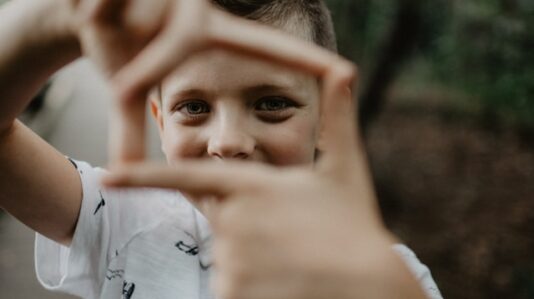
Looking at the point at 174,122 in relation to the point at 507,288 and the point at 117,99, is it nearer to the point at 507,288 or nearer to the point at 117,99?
the point at 117,99

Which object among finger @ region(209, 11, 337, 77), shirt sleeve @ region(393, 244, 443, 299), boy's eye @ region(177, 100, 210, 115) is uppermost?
finger @ region(209, 11, 337, 77)

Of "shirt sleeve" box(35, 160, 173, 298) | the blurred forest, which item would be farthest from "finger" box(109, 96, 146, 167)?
the blurred forest

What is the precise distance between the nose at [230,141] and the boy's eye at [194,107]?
0.05m

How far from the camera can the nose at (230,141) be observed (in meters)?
1.07

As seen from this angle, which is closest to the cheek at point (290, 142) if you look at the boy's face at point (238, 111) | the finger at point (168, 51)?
the boy's face at point (238, 111)

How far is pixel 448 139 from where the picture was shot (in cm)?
500

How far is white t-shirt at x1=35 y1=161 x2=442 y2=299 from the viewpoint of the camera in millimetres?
1252

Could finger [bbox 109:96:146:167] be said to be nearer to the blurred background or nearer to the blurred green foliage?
the blurred background

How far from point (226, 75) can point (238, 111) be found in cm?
6

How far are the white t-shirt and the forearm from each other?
338 millimetres

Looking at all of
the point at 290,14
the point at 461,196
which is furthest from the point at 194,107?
the point at 461,196

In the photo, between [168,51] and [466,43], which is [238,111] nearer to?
[168,51]

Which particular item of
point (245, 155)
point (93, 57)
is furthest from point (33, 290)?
point (93, 57)

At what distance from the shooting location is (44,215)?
1150 millimetres
